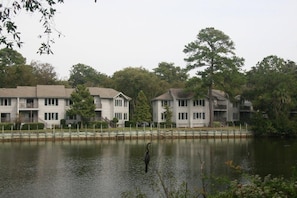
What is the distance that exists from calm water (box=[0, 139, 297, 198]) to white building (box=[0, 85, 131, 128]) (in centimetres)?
1396

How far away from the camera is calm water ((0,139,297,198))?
22.9 meters

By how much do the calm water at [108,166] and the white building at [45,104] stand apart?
14.0 meters

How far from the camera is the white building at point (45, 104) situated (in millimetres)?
61500

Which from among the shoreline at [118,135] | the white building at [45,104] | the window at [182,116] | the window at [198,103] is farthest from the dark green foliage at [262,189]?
the window at [198,103]

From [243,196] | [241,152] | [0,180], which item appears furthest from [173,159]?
[243,196]

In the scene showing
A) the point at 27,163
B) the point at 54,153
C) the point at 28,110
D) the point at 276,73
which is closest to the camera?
the point at 27,163

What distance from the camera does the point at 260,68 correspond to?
203ft

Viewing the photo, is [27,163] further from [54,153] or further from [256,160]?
[256,160]

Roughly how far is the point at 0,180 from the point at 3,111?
1526 inches

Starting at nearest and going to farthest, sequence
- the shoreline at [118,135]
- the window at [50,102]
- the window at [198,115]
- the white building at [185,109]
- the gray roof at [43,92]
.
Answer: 1. the shoreline at [118,135]
2. the gray roof at [43,92]
3. the window at [50,102]
4. the white building at [185,109]
5. the window at [198,115]

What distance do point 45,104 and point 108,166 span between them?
1362 inches

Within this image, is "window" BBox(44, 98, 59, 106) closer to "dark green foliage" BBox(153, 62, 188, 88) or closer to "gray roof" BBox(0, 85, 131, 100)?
"gray roof" BBox(0, 85, 131, 100)

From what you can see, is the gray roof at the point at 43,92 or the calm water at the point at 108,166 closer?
the calm water at the point at 108,166

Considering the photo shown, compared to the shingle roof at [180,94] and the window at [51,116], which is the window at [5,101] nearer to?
the window at [51,116]
